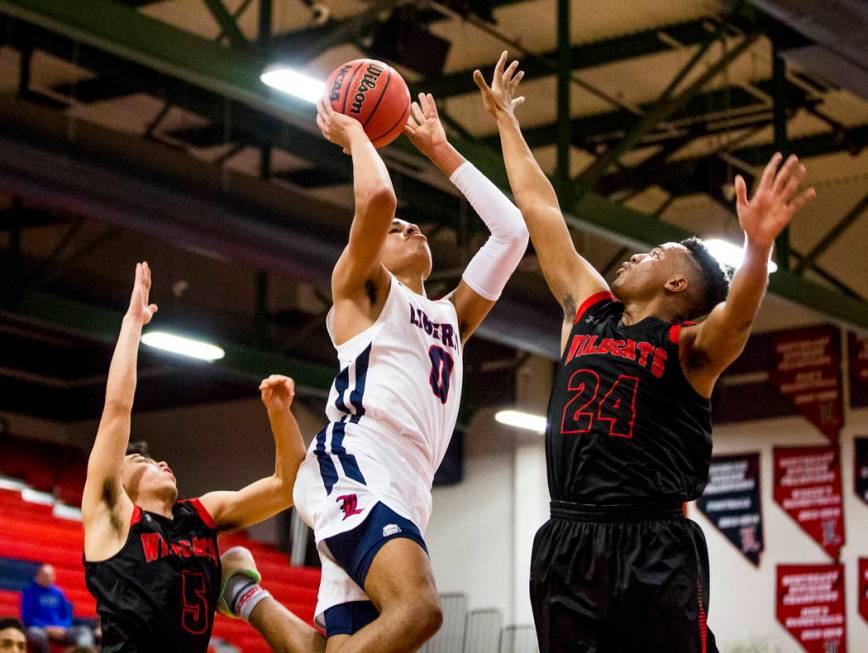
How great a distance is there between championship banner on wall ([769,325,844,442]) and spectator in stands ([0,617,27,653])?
1295cm

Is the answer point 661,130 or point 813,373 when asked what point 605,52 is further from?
point 813,373

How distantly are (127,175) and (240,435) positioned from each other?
1241 centimetres

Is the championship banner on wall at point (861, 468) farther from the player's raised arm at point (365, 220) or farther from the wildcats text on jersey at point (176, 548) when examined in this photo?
the player's raised arm at point (365, 220)

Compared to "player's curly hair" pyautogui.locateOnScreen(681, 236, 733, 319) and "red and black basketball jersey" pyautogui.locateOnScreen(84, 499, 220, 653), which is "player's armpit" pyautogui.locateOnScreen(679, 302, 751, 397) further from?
"red and black basketball jersey" pyautogui.locateOnScreen(84, 499, 220, 653)

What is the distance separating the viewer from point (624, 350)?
471cm

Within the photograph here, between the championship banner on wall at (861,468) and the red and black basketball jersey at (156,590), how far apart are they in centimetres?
1395

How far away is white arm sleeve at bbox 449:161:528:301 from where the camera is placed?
5.51 metres

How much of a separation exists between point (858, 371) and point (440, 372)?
48.0 feet

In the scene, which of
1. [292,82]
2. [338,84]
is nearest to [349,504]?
[338,84]

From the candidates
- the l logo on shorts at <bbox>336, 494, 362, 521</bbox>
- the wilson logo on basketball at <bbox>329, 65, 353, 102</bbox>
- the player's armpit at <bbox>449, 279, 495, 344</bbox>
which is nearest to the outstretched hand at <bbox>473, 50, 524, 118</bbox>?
the wilson logo on basketball at <bbox>329, 65, 353, 102</bbox>

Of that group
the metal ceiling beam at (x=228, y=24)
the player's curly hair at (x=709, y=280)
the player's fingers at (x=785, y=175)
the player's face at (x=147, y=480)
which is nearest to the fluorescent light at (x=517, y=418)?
the metal ceiling beam at (x=228, y=24)

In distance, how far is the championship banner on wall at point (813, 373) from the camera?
18.8 metres

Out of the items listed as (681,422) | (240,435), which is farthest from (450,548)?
(681,422)

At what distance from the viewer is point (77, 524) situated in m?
19.3
